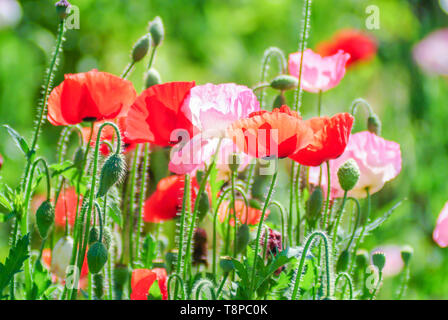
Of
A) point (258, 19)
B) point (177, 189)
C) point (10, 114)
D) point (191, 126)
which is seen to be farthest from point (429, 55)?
point (191, 126)

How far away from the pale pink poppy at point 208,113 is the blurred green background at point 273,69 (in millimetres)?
1259

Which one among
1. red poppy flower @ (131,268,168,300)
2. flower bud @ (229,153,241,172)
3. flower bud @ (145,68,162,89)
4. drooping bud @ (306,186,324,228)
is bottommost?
red poppy flower @ (131,268,168,300)

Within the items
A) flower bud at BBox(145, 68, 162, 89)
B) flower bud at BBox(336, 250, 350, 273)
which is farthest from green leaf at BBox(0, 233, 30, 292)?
flower bud at BBox(336, 250, 350, 273)

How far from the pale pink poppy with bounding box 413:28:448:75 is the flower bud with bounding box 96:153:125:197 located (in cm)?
227

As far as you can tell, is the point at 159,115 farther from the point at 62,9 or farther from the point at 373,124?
the point at 373,124

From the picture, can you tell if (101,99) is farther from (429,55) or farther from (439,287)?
(429,55)

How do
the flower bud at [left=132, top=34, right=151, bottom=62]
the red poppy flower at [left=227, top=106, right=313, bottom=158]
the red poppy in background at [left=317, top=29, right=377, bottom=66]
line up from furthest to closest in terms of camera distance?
1. the red poppy in background at [left=317, top=29, right=377, bottom=66]
2. the flower bud at [left=132, top=34, right=151, bottom=62]
3. the red poppy flower at [left=227, top=106, right=313, bottom=158]

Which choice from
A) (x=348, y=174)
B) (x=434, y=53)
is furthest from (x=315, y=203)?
(x=434, y=53)

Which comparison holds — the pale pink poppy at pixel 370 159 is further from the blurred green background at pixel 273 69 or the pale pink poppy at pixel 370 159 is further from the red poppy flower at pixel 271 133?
the blurred green background at pixel 273 69

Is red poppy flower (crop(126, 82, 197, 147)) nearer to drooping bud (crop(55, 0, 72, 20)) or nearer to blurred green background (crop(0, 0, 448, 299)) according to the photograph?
drooping bud (crop(55, 0, 72, 20))

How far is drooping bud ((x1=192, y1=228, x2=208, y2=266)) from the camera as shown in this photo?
866 mm

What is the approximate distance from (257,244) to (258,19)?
3.14 m

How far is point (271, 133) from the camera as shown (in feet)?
1.99

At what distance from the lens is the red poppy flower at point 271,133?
1.98 feet
